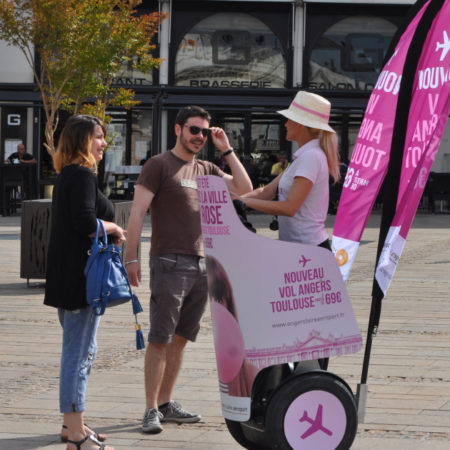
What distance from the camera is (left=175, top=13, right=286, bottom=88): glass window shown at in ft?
106

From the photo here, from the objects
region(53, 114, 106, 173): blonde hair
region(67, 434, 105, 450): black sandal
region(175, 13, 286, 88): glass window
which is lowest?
region(67, 434, 105, 450): black sandal

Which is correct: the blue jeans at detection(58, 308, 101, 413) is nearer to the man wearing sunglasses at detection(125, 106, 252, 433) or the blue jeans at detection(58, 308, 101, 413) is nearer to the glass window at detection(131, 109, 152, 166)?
the man wearing sunglasses at detection(125, 106, 252, 433)

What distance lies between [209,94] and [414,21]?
26.9m

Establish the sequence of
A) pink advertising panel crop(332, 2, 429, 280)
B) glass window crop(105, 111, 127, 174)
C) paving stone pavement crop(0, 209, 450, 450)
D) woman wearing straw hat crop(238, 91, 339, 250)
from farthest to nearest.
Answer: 1. glass window crop(105, 111, 127, 174)
2. paving stone pavement crop(0, 209, 450, 450)
3. woman wearing straw hat crop(238, 91, 339, 250)
4. pink advertising panel crop(332, 2, 429, 280)

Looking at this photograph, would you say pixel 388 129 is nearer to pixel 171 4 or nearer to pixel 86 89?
pixel 86 89

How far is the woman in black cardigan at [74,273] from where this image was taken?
214 inches

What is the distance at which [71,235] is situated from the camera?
18.0 ft

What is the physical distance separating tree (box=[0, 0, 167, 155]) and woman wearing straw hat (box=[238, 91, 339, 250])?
20.6 meters

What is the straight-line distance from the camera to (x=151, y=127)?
31.8 meters

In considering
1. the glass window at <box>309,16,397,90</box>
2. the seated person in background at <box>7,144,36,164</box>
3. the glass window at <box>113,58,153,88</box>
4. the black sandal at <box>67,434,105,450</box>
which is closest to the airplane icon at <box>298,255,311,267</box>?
the black sandal at <box>67,434,105,450</box>

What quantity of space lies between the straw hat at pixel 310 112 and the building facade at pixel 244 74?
25707mm

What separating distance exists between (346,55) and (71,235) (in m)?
27.9

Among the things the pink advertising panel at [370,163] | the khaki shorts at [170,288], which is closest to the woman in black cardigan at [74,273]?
the khaki shorts at [170,288]

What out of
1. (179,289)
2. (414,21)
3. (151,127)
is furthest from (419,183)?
(151,127)
